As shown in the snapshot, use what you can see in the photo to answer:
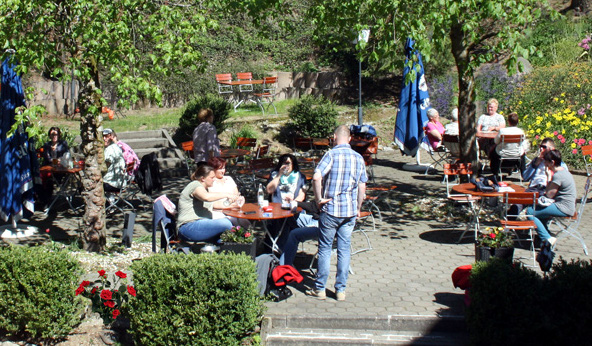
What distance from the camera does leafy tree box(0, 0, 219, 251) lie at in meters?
6.93

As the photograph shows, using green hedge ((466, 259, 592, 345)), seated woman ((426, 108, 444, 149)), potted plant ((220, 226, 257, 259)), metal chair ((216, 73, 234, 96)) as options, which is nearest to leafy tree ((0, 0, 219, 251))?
potted plant ((220, 226, 257, 259))

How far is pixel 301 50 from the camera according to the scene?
22.2m

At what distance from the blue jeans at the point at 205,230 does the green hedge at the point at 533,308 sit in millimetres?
2909

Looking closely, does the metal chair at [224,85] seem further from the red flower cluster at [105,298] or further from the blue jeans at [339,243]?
the red flower cluster at [105,298]

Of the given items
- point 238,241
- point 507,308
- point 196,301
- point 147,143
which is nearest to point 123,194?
point 238,241

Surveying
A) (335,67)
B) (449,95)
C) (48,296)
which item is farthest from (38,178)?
(335,67)

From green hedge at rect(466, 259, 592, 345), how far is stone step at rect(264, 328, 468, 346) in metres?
0.44

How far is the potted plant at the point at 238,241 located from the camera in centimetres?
658

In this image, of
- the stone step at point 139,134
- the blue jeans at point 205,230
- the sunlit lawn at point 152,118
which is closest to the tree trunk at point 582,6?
the sunlit lawn at point 152,118

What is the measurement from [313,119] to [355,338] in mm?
10428

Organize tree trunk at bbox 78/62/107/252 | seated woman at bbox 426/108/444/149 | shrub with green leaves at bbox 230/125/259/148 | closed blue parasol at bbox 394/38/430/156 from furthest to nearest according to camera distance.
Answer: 1. shrub with green leaves at bbox 230/125/259/148
2. seated woman at bbox 426/108/444/149
3. closed blue parasol at bbox 394/38/430/156
4. tree trunk at bbox 78/62/107/252

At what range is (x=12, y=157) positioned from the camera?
8.88m

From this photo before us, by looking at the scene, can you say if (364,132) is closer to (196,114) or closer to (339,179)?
(196,114)

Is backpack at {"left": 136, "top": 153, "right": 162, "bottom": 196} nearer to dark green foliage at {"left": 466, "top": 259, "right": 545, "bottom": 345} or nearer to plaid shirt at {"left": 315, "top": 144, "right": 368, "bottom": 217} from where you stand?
plaid shirt at {"left": 315, "top": 144, "right": 368, "bottom": 217}
